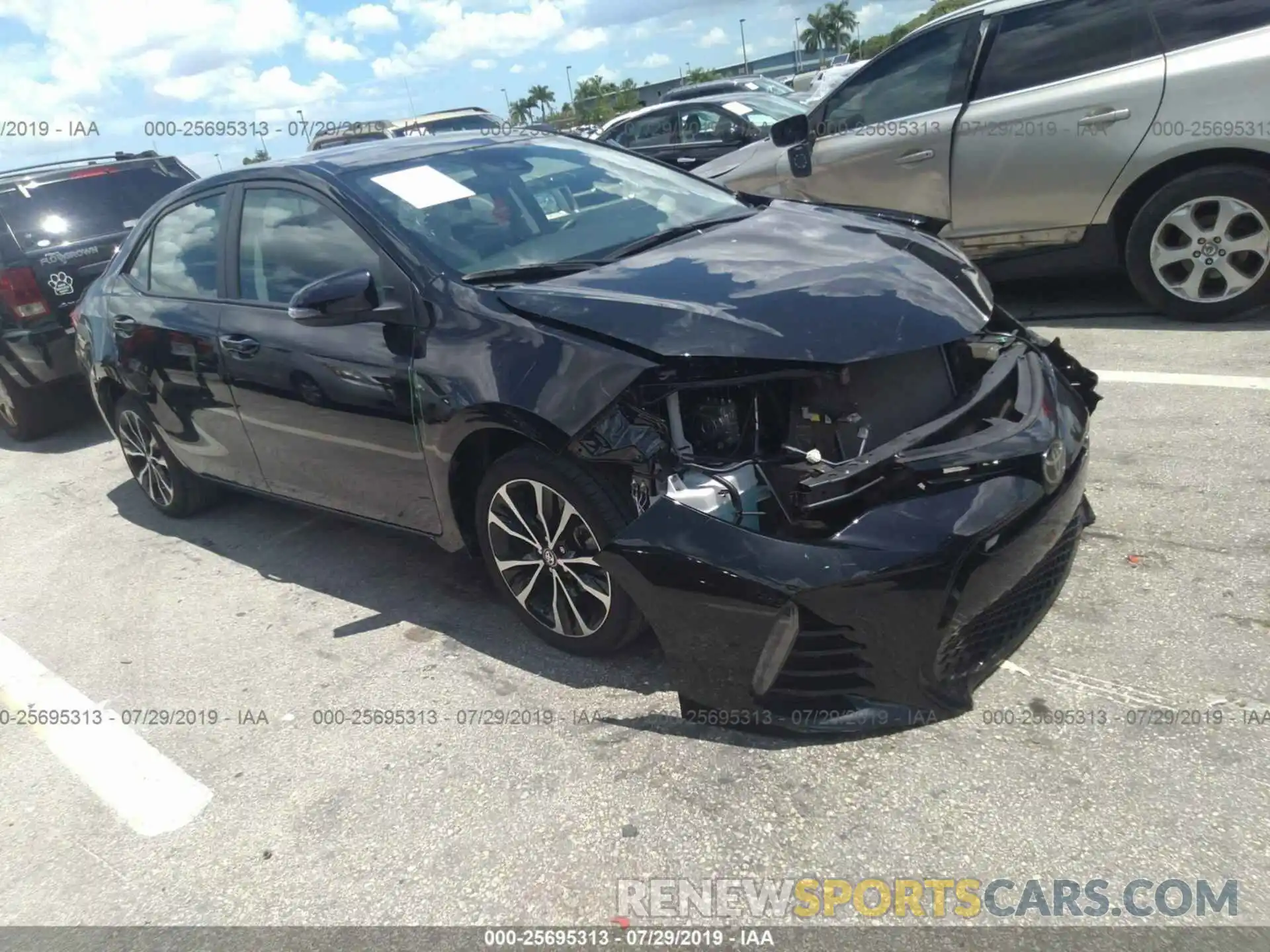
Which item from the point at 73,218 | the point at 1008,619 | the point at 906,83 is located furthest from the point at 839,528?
the point at 73,218

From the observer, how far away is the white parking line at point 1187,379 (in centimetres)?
450

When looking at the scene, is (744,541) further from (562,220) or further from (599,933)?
(562,220)

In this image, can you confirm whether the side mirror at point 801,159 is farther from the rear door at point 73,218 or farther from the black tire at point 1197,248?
the rear door at point 73,218

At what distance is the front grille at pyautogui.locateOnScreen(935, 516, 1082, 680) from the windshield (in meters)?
1.76

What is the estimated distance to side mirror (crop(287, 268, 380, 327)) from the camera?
3162 mm

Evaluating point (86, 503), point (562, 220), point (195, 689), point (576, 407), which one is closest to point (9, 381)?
point (86, 503)

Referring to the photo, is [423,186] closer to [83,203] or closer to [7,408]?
[83,203]

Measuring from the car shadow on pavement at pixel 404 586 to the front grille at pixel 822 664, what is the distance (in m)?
0.18

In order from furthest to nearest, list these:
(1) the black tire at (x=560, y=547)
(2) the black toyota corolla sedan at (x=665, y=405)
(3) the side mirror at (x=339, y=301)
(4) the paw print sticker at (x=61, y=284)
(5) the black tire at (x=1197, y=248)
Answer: (4) the paw print sticker at (x=61, y=284), (5) the black tire at (x=1197, y=248), (3) the side mirror at (x=339, y=301), (1) the black tire at (x=560, y=547), (2) the black toyota corolla sedan at (x=665, y=405)

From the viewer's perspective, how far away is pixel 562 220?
3650 millimetres

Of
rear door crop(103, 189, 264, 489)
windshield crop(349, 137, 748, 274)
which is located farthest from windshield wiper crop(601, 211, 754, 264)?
rear door crop(103, 189, 264, 489)

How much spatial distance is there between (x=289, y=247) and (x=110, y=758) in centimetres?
199

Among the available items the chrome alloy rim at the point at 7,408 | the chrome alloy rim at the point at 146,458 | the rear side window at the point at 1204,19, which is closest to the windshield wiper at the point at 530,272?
the chrome alloy rim at the point at 146,458

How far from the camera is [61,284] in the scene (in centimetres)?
681
